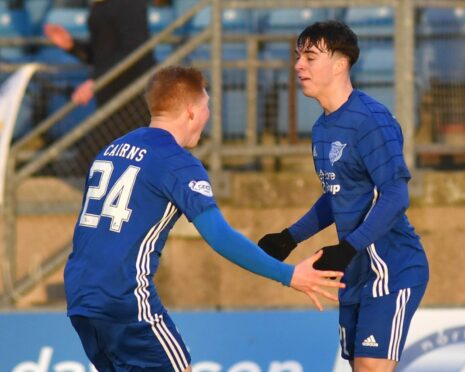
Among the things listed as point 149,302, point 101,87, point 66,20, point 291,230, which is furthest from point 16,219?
point 149,302

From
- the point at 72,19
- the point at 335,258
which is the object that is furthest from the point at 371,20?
the point at 335,258

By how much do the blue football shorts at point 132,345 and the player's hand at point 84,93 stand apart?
15.9 ft

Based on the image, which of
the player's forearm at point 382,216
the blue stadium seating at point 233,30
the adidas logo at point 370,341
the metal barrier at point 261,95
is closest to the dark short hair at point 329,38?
the player's forearm at point 382,216

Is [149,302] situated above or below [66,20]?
below

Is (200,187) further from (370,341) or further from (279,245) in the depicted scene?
(370,341)

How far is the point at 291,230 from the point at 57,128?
186 inches

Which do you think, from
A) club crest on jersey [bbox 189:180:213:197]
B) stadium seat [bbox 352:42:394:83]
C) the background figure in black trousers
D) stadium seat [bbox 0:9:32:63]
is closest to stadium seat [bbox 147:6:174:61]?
the background figure in black trousers

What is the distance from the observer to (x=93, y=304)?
4.86m

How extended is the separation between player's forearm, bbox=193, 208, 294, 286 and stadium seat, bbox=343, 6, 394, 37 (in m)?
5.11

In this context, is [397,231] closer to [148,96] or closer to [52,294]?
[148,96]

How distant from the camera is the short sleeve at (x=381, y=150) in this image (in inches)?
207

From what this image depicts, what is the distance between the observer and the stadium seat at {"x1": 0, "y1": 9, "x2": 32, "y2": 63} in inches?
432

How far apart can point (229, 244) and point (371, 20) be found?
5371 mm

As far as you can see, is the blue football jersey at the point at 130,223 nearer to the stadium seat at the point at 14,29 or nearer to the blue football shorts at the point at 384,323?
the blue football shorts at the point at 384,323
